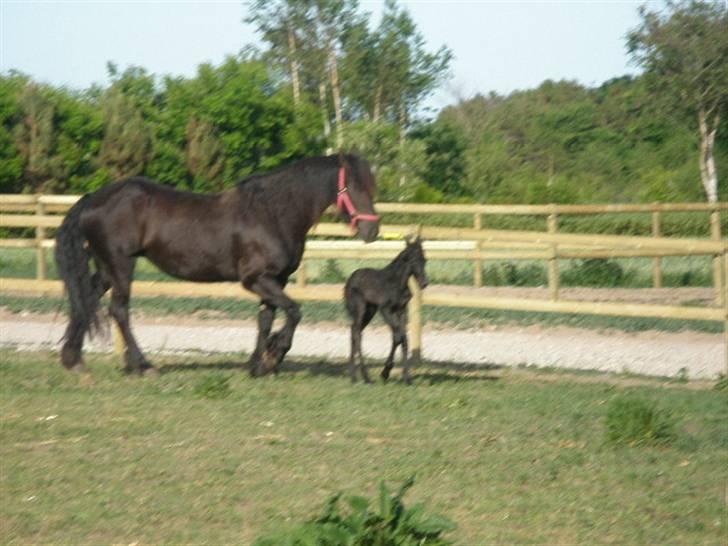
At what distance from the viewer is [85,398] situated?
9.87m

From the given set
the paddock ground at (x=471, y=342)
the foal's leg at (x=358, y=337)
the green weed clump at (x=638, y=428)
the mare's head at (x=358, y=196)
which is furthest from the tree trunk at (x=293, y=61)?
the green weed clump at (x=638, y=428)

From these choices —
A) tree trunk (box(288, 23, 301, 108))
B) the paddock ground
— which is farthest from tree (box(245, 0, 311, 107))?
the paddock ground

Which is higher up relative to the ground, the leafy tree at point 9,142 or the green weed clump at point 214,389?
the leafy tree at point 9,142

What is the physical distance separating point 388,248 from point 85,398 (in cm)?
442

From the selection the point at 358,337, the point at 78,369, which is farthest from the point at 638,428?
the point at 78,369

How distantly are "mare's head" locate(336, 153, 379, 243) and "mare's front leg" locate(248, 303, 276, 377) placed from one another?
96 centimetres

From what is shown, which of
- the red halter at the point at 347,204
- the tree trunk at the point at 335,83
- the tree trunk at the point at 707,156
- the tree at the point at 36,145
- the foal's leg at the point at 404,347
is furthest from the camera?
the tree trunk at the point at 335,83

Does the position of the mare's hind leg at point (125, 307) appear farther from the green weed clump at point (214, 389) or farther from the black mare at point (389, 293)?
the black mare at point (389, 293)

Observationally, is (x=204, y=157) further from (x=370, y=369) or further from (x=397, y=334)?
(x=397, y=334)

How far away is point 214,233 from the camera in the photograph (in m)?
11.2

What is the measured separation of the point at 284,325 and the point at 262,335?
0.30 meters

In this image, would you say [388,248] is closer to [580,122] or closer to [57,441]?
[57,441]

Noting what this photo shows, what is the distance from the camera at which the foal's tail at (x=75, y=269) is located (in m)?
11.2

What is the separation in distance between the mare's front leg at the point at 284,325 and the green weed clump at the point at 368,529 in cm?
552
